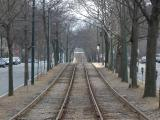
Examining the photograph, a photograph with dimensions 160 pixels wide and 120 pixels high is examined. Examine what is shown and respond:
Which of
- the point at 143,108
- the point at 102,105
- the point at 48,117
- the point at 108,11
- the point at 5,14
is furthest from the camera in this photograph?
the point at 108,11

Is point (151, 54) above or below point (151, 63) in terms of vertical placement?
above

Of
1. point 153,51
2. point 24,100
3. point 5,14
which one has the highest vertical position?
point 5,14

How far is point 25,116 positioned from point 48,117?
34.9 inches

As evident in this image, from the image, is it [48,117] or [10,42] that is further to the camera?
[10,42]

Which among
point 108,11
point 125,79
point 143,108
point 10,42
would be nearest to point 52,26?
point 108,11

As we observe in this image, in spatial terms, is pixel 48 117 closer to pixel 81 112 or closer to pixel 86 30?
pixel 81 112

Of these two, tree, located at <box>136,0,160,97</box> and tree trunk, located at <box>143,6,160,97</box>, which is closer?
tree, located at <box>136,0,160,97</box>

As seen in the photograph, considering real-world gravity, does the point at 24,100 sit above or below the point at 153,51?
below

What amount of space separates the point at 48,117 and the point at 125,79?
2491 cm

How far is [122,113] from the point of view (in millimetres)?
19859

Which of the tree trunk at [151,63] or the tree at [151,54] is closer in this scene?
the tree at [151,54]

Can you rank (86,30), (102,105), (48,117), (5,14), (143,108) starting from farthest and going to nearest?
(86,30), (5,14), (102,105), (143,108), (48,117)

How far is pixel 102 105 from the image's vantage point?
78.3 ft

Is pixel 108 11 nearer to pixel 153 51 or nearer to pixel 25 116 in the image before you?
pixel 153 51
